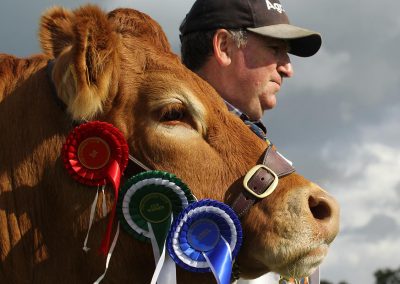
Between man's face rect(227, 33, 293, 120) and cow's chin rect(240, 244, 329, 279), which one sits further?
man's face rect(227, 33, 293, 120)

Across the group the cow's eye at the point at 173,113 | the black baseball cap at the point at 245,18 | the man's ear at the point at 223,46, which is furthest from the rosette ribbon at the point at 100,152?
the black baseball cap at the point at 245,18

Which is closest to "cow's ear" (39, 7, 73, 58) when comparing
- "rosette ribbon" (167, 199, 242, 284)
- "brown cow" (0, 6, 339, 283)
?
"brown cow" (0, 6, 339, 283)

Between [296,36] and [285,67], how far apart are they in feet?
1.07

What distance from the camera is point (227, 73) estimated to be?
6.14 meters

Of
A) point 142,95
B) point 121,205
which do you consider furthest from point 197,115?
point 121,205

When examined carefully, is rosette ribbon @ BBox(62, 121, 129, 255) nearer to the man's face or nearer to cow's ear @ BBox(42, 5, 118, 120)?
cow's ear @ BBox(42, 5, 118, 120)

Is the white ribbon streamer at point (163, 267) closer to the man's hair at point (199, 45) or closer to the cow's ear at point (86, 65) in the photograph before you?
the cow's ear at point (86, 65)

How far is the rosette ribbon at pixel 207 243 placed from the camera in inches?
177

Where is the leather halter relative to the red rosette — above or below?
below

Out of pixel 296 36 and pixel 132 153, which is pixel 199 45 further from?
pixel 132 153

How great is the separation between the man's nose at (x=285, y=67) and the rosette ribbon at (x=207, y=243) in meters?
2.11

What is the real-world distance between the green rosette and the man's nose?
83.8 inches

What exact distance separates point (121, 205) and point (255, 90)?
1918 mm

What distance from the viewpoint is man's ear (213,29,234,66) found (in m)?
6.11
